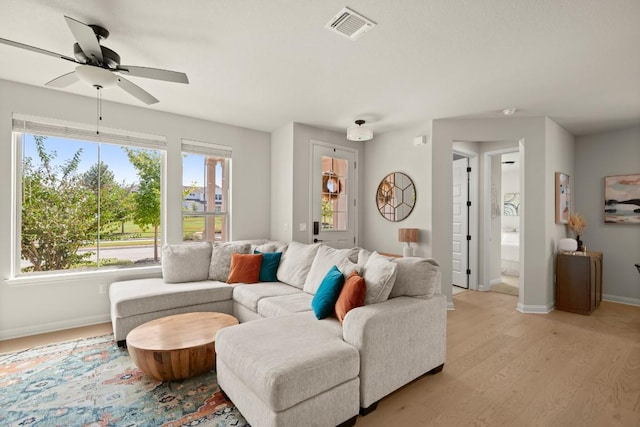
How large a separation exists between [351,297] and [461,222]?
3.95m

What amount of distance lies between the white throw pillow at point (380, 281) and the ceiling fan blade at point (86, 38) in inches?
97.1

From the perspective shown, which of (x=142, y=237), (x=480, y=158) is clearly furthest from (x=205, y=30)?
(x=480, y=158)

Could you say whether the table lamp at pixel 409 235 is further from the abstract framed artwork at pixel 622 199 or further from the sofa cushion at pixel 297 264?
the abstract framed artwork at pixel 622 199

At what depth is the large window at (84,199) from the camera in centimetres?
349

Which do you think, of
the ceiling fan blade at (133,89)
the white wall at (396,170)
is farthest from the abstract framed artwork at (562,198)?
the ceiling fan blade at (133,89)

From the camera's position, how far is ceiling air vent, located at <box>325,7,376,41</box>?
2082 mm

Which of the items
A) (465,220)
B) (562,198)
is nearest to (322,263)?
(465,220)

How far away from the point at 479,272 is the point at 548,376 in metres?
3.04

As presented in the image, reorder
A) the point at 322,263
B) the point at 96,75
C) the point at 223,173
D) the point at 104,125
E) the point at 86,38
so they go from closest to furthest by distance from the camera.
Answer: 1. the point at 86,38
2. the point at 96,75
3. the point at 322,263
4. the point at 104,125
5. the point at 223,173

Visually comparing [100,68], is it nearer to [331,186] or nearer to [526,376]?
[331,186]

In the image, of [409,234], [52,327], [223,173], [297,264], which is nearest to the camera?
[52,327]

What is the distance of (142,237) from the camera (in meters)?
4.16

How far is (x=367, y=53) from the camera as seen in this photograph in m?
2.60

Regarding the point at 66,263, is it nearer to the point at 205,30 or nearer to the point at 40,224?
the point at 40,224
